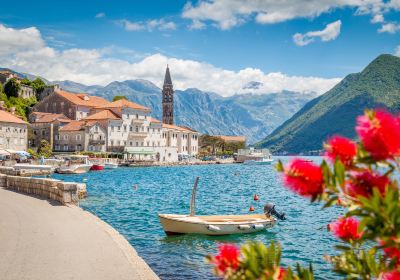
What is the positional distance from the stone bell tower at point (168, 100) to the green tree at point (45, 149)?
70.2 meters

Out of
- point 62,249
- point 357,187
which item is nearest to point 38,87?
point 62,249

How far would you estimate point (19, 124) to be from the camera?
313 feet

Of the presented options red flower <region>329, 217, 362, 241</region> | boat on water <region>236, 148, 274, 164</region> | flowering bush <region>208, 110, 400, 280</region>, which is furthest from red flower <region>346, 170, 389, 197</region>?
boat on water <region>236, 148, 274, 164</region>

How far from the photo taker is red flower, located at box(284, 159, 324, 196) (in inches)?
122

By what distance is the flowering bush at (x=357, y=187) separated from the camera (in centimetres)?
283

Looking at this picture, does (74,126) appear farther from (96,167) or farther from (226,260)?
(226,260)

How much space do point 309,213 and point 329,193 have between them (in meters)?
32.7

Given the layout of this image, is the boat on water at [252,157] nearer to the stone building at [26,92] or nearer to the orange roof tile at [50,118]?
the orange roof tile at [50,118]

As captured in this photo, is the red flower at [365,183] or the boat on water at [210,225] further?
the boat on water at [210,225]

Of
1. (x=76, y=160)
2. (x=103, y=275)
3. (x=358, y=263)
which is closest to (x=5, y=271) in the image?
(x=103, y=275)

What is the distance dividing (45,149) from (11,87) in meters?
24.6

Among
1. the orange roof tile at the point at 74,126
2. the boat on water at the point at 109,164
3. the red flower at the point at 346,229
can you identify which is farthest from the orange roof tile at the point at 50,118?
the red flower at the point at 346,229

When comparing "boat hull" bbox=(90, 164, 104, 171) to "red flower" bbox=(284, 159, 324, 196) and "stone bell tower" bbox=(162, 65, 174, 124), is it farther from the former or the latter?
"red flower" bbox=(284, 159, 324, 196)

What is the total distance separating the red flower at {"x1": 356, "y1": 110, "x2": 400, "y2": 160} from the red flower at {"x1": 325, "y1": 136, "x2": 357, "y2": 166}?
22cm
